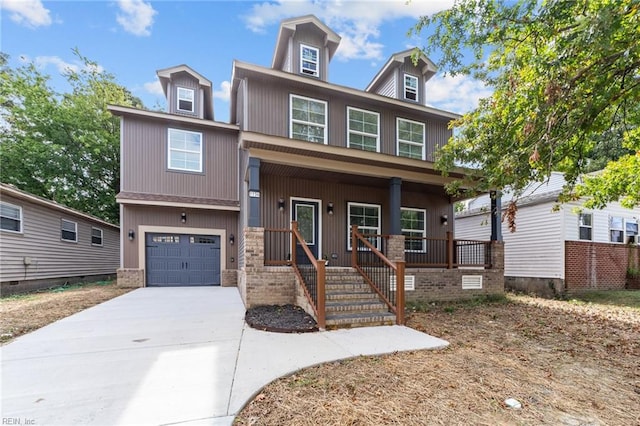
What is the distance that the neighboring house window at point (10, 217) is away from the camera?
343 inches

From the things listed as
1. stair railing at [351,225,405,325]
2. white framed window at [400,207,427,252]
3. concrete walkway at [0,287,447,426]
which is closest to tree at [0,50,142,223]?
concrete walkway at [0,287,447,426]

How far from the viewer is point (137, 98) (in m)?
20.6

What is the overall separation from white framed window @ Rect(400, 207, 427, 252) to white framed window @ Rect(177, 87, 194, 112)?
30.6ft

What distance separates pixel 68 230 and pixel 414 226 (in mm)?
13563

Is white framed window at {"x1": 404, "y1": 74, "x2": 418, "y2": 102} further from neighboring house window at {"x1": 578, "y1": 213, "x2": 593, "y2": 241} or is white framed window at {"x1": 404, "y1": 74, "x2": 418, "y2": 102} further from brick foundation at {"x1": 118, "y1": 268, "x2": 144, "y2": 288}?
brick foundation at {"x1": 118, "y1": 268, "x2": 144, "y2": 288}

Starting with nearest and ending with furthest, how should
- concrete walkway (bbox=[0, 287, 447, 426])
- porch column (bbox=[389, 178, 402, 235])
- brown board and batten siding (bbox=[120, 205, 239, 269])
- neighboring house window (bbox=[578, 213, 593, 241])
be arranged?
concrete walkway (bbox=[0, 287, 447, 426])
porch column (bbox=[389, 178, 402, 235])
brown board and batten siding (bbox=[120, 205, 239, 269])
neighboring house window (bbox=[578, 213, 593, 241])

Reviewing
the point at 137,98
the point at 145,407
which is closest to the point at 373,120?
the point at 145,407

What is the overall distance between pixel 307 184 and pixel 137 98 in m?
18.8

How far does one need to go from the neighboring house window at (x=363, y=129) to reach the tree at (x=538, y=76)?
244cm

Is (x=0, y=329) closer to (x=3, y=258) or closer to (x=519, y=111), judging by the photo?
(x=3, y=258)

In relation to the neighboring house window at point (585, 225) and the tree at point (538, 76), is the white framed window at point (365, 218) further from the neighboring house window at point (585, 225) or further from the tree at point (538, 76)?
the neighboring house window at point (585, 225)

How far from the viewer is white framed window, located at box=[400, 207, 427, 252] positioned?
9.82 meters

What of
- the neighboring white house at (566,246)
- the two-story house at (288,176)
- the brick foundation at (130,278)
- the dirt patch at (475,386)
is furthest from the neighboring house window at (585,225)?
the brick foundation at (130,278)

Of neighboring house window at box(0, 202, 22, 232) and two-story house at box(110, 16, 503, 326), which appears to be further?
neighboring house window at box(0, 202, 22, 232)
